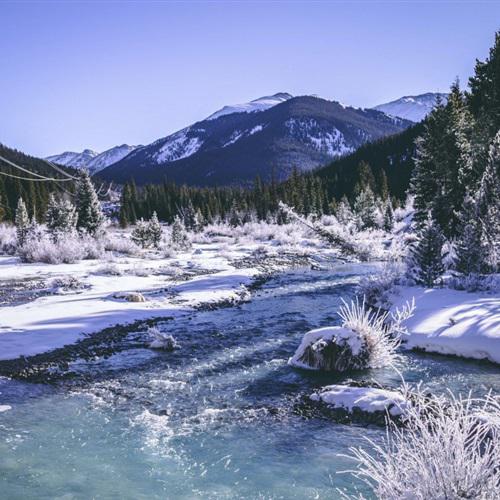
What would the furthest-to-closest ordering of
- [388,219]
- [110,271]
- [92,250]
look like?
[388,219]
[92,250]
[110,271]

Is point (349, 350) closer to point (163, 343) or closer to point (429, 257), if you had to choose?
point (163, 343)

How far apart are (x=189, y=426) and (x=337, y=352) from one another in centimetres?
372

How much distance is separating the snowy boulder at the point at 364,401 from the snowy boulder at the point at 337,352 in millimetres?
1289

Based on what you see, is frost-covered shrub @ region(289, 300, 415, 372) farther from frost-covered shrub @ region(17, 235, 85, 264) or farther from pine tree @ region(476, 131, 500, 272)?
frost-covered shrub @ region(17, 235, 85, 264)

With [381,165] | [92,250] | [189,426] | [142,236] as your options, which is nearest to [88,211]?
[142,236]

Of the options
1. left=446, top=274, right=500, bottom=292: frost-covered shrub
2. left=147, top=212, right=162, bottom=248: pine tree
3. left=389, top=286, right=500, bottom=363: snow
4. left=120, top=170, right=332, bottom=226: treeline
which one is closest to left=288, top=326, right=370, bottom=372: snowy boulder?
left=389, top=286, right=500, bottom=363: snow

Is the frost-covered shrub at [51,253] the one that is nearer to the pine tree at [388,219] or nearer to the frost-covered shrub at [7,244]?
the frost-covered shrub at [7,244]

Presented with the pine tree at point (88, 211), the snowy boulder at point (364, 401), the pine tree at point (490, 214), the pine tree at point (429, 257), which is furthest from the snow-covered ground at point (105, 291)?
the pine tree at point (490, 214)

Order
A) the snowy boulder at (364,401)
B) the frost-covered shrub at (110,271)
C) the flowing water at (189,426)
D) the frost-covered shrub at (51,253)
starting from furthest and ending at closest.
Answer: the frost-covered shrub at (51,253), the frost-covered shrub at (110,271), the snowy boulder at (364,401), the flowing water at (189,426)

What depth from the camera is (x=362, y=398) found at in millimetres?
7344

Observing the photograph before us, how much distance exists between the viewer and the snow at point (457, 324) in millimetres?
9883

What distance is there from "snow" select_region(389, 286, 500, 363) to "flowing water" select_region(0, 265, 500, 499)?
46cm

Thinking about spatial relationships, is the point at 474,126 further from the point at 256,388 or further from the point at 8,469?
the point at 8,469

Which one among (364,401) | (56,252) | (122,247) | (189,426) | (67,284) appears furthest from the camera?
(122,247)
